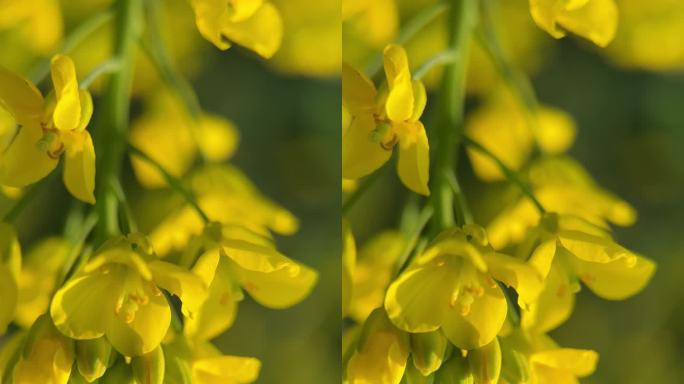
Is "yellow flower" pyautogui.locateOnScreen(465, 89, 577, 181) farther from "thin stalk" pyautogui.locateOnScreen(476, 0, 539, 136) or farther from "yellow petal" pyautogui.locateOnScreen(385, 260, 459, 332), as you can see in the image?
"yellow petal" pyautogui.locateOnScreen(385, 260, 459, 332)

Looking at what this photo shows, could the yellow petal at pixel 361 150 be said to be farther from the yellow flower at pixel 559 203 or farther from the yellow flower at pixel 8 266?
the yellow flower at pixel 8 266

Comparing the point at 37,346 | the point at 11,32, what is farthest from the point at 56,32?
the point at 37,346

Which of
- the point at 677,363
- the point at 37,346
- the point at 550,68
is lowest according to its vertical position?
the point at 677,363

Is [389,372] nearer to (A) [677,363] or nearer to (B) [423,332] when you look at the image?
(B) [423,332]

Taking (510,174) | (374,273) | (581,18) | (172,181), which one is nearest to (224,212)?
(172,181)

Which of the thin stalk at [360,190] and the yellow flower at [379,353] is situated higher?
the thin stalk at [360,190]

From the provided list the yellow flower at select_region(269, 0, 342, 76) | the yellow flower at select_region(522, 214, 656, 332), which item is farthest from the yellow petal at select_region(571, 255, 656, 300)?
the yellow flower at select_region(269, 0, 342, 76)

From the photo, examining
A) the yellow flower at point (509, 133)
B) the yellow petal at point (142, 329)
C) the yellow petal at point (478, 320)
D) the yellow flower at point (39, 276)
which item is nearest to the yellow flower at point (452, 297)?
the yellow petal at point (478, 320)
